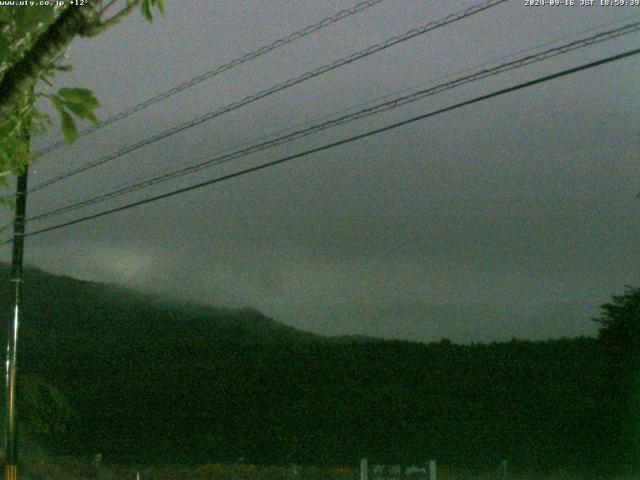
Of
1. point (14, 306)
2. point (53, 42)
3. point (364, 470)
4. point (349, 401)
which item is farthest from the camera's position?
point (349, 401)

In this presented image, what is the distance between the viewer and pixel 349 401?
120 feet

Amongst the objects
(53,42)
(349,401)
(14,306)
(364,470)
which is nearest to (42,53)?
(53,42)

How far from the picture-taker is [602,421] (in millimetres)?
26203

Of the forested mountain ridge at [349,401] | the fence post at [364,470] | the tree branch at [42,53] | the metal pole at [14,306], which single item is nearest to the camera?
the tree branch at [42,53]

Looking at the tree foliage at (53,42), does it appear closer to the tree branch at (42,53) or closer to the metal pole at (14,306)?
the tree branch at (42,53)

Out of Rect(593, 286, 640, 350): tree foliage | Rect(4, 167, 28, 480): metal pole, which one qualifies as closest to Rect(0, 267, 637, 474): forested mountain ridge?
Rect(593, 286, 640, 350): tree foliage

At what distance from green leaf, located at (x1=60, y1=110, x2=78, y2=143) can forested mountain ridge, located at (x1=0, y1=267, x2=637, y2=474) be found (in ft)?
71.9

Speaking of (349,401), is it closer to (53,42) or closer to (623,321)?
(623,321)

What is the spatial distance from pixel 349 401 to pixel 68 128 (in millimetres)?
33162

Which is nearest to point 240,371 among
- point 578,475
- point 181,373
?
point 181,373

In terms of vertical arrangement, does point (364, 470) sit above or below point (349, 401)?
below

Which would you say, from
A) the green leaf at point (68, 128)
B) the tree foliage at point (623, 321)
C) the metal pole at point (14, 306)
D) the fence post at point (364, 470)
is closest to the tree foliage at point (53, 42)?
the green leaf at point (68, 128)

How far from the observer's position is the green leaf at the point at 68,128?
169 inches

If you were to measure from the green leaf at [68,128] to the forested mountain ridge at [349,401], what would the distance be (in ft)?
71.9
